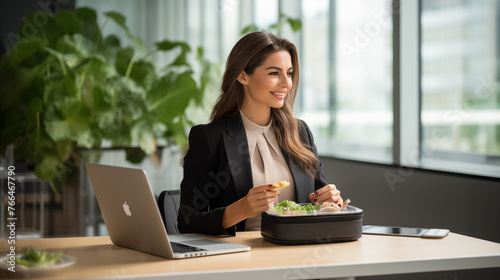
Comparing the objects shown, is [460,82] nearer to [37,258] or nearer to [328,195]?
[328,195]

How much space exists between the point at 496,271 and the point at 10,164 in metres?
3.33

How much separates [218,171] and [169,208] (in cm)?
25

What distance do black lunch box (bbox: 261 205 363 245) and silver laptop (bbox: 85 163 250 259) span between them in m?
0.13

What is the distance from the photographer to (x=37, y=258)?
5.03 feet

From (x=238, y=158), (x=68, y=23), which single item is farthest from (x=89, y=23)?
(x=238, y=158)

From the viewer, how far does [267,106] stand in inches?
93.7

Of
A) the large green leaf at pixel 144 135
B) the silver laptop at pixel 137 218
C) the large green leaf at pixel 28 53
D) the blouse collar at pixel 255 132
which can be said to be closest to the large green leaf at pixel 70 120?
the large green leaf at pixel 144 135

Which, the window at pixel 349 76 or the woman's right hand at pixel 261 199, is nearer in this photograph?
the woman's right hand at pixel 261 199

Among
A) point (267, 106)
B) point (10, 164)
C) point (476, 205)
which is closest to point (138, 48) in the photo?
point (10, 164)

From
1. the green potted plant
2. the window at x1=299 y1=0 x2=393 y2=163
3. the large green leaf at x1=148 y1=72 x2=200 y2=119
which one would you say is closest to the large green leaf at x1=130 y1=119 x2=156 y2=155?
the green potted plant

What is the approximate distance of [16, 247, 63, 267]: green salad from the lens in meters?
1.52

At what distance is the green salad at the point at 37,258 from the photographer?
Answer: 4.99 ft

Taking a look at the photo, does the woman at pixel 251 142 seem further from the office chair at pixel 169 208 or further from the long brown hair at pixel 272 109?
the office chair at pixel 169 208

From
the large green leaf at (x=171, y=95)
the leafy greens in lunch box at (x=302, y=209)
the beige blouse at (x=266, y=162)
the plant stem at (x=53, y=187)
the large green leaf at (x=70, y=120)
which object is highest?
the large green leaf at (x=171, y=95)
